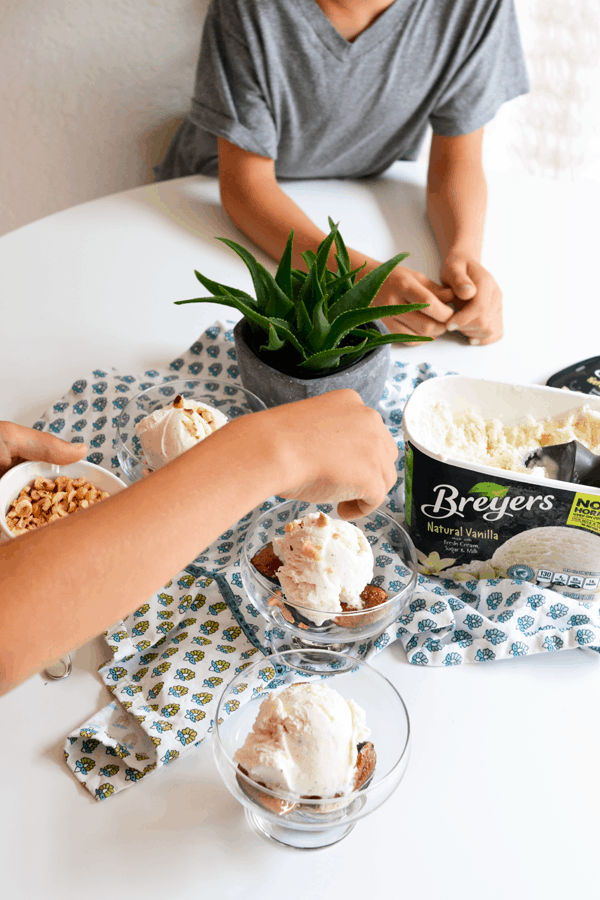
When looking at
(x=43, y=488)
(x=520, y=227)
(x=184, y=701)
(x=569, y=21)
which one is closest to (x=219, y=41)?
(x=520, y=227)

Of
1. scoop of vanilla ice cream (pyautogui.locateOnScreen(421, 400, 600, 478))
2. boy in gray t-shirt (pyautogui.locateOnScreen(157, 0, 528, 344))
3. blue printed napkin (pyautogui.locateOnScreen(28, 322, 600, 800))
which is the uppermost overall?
boy in gray t-shirt (pyautogui.locateOnScreen(157, 0, 528, 344))

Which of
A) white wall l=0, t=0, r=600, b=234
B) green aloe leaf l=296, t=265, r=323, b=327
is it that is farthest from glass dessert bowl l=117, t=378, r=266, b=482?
white wall l=0, t=0, r=600, b=234

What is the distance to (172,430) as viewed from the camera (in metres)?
0.72

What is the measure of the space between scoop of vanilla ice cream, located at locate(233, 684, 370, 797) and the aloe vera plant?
1.15 ft

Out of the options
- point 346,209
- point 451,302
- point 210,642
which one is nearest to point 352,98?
point 346,209

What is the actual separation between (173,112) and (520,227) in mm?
1048

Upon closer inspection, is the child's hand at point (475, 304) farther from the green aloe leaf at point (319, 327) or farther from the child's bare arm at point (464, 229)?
the green aloe leaf at point (319, 327)

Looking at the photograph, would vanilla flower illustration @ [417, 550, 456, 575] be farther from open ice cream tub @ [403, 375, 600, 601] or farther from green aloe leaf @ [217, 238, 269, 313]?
green aloe leaf @ [217, 238, 269, 313]

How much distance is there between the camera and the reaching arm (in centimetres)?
43

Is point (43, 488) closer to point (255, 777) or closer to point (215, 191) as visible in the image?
point (255, 777)

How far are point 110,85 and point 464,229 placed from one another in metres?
1.14

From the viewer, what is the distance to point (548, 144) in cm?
218

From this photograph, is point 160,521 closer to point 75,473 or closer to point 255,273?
point 75,473

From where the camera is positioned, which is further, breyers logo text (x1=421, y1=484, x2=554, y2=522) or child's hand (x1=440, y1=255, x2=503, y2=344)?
child's hand (x1=440, y1=255, x2=503, y2=344)
